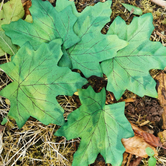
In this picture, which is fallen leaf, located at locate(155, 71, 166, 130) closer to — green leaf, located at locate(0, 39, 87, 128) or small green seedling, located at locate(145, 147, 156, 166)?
small green seedling, located at locate(145, 147, 156, 166)

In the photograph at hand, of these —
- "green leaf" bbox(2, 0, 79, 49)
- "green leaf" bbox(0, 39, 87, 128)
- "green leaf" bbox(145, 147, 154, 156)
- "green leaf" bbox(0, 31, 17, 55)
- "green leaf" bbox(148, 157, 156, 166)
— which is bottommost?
"green leaf" bbox(148, 157, 156, 166)

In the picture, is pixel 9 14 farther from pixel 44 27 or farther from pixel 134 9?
pixel 134 9

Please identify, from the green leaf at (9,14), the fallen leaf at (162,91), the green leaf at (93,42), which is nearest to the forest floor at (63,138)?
the fallen leaf at (162,91)

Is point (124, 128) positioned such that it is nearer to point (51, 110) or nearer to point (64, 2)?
point (51, 110)

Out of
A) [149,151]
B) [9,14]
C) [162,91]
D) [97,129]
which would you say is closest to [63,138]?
[97,129]

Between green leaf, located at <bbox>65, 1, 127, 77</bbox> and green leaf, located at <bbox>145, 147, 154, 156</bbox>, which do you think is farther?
green leaf, located at <bbox>145, 147, 154, 156</bbox>

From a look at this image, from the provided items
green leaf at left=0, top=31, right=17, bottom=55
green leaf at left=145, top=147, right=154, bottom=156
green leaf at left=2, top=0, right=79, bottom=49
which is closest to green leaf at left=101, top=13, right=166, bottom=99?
green leaf at left=2, top=0, right=79, bottom=49
